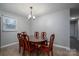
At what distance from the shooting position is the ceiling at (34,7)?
256cm

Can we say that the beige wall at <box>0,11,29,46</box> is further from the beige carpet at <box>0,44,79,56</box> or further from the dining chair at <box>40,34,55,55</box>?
the dining chair at <box>40,34,55,55</box>

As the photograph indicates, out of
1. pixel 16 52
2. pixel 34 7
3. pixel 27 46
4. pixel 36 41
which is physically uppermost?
pixel 34 7

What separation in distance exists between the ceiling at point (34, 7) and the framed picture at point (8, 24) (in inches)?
8.7

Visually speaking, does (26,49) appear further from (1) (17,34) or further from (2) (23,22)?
(2) (23,22)

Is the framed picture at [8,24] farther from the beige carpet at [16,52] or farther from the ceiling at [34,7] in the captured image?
the beige carpet at [16,52]

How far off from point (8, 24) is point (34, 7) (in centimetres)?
83

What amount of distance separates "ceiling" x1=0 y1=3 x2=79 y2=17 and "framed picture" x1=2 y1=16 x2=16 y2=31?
220 millimetres

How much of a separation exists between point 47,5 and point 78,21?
1.02 m

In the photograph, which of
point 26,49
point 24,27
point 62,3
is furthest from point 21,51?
point 62,3

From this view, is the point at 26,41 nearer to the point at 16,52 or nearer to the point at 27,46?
the point at 27,46

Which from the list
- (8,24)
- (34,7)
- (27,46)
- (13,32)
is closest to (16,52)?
(27,46)

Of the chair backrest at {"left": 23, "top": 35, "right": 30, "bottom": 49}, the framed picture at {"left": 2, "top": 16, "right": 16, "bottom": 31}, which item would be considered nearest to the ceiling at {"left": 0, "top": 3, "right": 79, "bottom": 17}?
the framed picture at {"left": 2, "top": 16, "right": 16, "bottom": 31}

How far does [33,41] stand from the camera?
107 inches

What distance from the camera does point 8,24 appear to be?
8.77 feet
